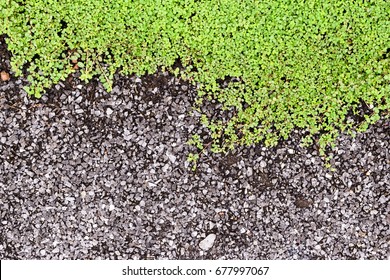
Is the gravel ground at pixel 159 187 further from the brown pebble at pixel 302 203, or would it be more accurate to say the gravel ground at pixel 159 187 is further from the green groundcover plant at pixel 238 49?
the green groundcover plant at pixel 238 49

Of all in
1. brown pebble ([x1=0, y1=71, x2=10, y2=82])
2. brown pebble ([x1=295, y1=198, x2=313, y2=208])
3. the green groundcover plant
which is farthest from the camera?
brown pebble ([x1=295, y1=198, x2=313, y2=208])

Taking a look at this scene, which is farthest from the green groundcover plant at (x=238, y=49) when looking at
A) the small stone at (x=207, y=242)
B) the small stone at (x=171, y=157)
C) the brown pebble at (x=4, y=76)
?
the small stone at (x=207, y=242)

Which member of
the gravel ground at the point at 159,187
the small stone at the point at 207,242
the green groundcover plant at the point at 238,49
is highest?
the green groundcover plant at the point at 238,49

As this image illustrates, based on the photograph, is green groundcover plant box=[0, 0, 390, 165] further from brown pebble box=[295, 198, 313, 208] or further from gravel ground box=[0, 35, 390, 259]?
brown pebble box=[295, 198, 313, 208]

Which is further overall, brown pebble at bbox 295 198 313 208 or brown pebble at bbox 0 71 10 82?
brown pebble at bbox 295 198 313 208

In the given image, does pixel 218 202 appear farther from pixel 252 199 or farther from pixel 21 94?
pixel 21 94

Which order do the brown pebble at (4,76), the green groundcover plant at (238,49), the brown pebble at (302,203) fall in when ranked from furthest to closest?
the brown pebble at (302,203), the brown pebble at (4,76), the green groundcover plant at (238,49)

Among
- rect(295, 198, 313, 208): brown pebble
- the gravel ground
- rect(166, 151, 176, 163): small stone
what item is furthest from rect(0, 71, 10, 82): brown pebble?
rect(295, 198, 313, 208): brown pebble
